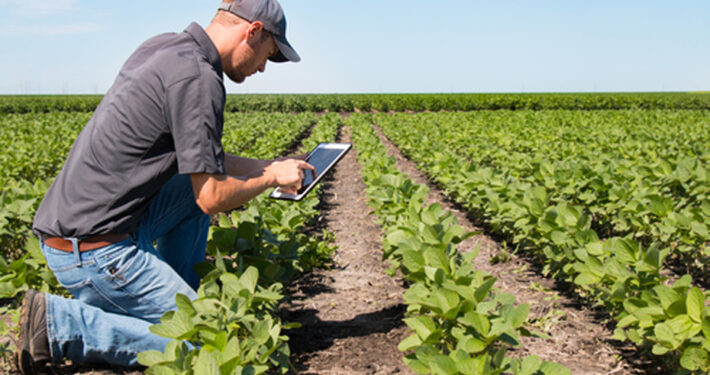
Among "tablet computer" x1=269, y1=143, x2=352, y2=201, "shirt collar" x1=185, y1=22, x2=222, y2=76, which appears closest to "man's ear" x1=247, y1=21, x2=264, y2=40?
"shirt collar" x1=185, y1=22, x2=222, y2=76

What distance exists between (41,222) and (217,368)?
124cm

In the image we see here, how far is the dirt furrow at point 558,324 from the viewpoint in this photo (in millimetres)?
2777

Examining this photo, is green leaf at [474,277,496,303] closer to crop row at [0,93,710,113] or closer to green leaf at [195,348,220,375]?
green leaf at [195,348,220,375]

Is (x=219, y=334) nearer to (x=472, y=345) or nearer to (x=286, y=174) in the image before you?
(x=286, y=174)

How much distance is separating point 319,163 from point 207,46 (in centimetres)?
89

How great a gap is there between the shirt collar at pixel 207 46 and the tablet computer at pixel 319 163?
0.67 metres

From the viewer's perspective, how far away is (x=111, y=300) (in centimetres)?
230

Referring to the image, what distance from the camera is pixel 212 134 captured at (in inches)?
78.7

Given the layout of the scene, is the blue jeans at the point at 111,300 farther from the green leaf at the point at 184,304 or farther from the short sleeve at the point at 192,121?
the short sleeve at the point at 192,121

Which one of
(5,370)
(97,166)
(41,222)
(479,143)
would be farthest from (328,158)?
(479,143)

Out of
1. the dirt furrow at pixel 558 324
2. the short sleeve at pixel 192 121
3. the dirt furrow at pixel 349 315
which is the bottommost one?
the dirt furrow at pixel 349 315

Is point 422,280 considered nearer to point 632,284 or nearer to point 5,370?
point 632,284

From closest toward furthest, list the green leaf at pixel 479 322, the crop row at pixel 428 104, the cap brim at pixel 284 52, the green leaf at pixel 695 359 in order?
the green leaf at pixel 479 322
the green leaf at pixel 695 359
the cap brim at pixel 284 52
the crop row at pixel 428 104

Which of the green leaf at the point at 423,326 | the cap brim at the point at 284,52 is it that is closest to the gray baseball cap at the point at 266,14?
the cap brim at the point at 284,52
